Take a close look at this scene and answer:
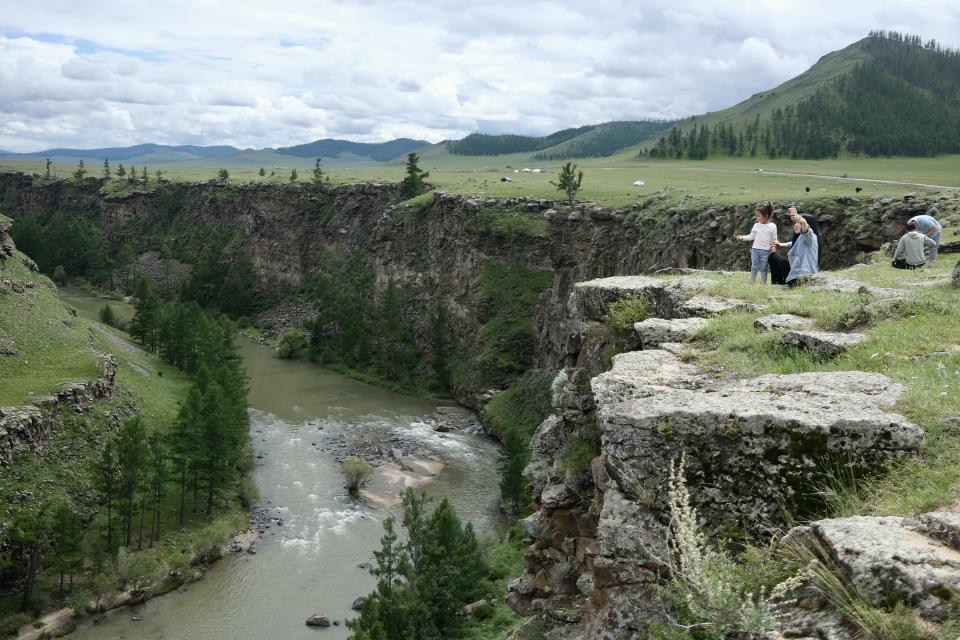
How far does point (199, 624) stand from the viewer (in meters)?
39.9

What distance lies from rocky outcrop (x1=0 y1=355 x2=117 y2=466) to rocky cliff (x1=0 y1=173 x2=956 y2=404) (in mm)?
35372

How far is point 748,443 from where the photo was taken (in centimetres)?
923

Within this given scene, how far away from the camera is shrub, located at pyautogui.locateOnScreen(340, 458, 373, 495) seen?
56875mm

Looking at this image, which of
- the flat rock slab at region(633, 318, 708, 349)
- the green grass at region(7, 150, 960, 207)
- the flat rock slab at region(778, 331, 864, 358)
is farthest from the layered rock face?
the green grass at region(7, 150, 960, 207)

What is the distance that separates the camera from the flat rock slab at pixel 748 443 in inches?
354

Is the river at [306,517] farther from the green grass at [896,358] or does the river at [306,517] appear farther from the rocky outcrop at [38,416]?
the green grass at [896,358]

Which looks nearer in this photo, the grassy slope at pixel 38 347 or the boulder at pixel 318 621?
the boulder at pixel 318 621

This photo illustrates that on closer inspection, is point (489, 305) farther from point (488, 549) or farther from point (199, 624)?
point (199, 624)

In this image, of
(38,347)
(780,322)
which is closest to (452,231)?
(38,347)

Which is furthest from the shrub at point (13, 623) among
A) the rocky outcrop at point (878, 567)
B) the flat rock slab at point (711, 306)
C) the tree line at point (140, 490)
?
the rocky outcrop at point (878, 567)

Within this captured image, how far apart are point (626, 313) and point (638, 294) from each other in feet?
4.66

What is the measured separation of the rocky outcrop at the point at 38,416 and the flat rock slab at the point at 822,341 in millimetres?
47831

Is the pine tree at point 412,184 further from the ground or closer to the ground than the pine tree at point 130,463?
further from the ground

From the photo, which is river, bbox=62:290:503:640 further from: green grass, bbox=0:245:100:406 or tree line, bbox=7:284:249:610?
green grass, bbox=0:245:100:406
